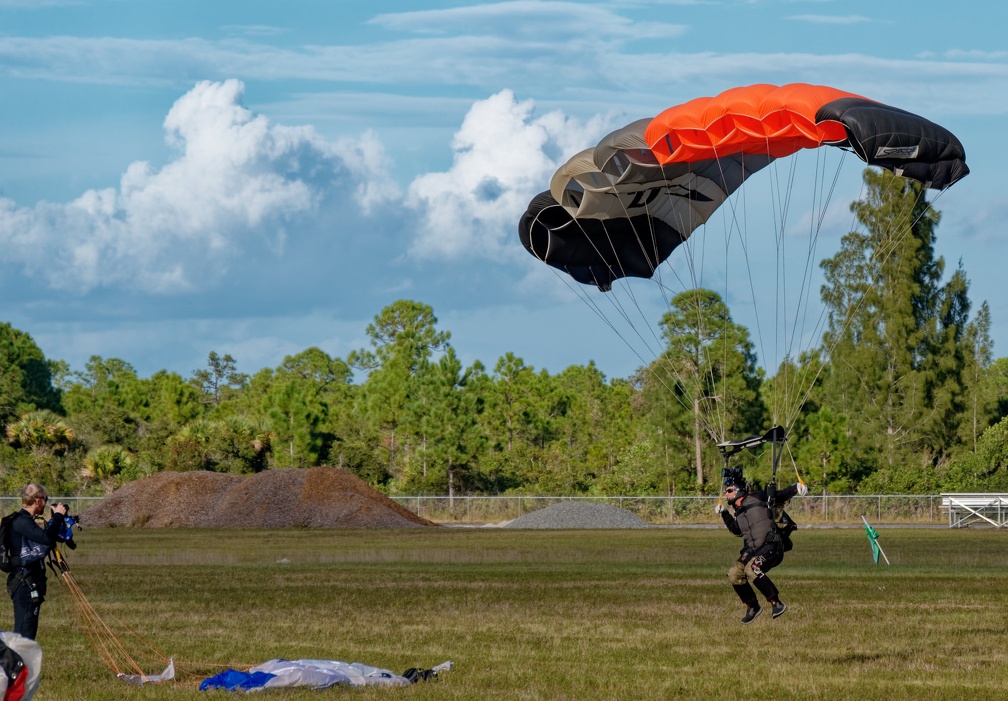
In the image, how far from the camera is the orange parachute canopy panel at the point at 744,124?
62.7 ft

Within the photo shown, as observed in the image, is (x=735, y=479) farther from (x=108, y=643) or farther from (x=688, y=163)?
(x=108, y=643)

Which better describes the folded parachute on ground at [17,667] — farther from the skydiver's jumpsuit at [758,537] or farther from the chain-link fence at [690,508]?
the chain-link fence at [690,508]

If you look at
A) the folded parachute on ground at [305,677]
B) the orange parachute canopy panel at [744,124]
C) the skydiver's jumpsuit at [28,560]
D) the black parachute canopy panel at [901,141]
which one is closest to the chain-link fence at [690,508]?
the orange parachute canopy panel at [744,124]

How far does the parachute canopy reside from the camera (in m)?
18.7

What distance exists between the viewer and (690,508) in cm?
6581

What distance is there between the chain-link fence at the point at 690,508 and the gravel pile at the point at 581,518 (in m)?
4.09

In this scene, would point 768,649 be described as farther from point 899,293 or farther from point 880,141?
point 899,293

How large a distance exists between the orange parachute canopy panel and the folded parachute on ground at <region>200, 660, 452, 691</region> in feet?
31.2

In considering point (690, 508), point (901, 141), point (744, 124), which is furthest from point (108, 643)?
point (690, 508)

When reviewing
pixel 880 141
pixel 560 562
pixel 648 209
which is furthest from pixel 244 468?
pixel 880 141

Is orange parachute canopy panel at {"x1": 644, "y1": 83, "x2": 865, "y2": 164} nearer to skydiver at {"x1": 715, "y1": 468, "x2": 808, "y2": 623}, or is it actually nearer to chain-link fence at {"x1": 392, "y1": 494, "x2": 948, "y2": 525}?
skydiver at {"x1": 715, "y1": 468, "x2": 808, "y2": 623}

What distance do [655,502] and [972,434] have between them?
19399mm

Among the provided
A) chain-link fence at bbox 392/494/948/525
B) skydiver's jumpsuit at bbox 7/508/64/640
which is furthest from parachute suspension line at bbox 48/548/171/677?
chain-link fence at bbox 392/494/948/525

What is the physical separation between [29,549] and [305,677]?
2.94 meters
